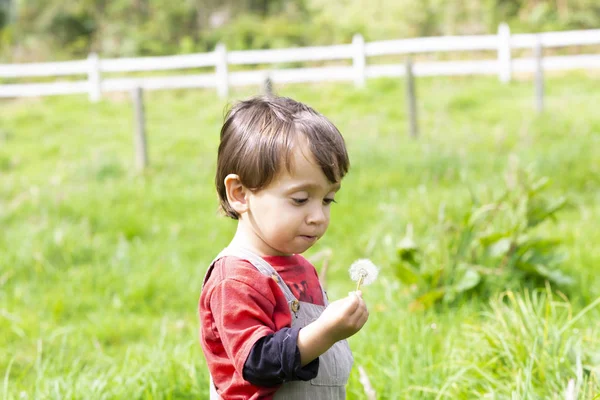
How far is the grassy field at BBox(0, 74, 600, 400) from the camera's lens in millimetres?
2852

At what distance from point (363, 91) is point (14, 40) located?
71.8 feet

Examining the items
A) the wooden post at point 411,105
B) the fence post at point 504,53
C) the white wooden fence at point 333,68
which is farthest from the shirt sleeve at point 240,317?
the fence post at point 504,53

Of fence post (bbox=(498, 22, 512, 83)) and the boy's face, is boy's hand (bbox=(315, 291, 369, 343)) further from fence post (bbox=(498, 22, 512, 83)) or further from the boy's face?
fence post (bbox=(498, 22, 512, 83))

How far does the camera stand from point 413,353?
10.7ft

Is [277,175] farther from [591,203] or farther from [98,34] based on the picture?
[98,34]

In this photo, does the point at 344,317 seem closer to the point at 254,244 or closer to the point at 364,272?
the point at 364,272

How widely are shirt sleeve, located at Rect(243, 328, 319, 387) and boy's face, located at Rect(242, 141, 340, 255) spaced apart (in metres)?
0.26

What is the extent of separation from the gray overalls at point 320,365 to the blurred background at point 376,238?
0.24 meters

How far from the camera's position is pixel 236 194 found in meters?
2.12

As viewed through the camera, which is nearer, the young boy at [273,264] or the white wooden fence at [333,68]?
the young boy at [273,264]

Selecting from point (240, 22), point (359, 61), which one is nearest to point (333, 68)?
point (359, 61)

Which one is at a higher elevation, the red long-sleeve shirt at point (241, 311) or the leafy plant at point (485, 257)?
the red long-sleeve shirt at point (241, 311)

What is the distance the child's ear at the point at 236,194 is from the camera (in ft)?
6.89

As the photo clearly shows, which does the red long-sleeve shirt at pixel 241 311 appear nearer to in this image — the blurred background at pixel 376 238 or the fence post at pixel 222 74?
the blurred background at pixel 376 238
